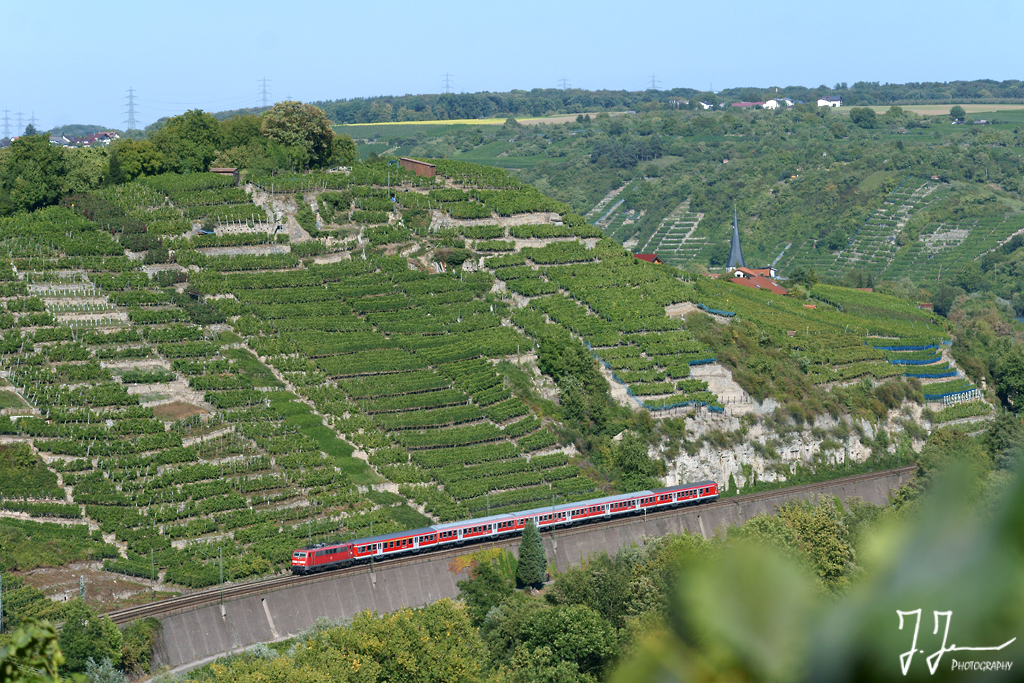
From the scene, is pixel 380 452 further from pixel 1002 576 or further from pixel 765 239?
pixel 765 239

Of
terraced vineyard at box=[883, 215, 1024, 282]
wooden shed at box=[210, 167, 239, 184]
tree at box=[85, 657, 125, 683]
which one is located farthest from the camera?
terraced vineyard at box=[883, 215, 1024, 282]

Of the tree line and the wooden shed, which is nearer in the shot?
the tree line

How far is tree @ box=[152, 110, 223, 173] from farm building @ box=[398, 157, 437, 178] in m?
15.3

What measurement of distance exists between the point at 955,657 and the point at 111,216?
7360cm

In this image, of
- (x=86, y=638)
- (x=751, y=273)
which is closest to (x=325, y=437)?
(x=86, y=638)

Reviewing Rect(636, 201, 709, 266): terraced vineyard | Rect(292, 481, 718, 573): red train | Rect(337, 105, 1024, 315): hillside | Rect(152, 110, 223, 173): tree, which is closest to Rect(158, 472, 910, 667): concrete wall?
Rect(292, 481, 718, 573): red train

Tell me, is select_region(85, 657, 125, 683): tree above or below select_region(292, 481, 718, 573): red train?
below

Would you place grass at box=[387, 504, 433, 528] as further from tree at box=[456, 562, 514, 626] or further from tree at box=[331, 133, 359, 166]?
tree at box=[331, 133, 359, 166]

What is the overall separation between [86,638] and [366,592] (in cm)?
1216

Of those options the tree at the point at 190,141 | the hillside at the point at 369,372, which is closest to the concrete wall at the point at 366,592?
the hillside at the point at 369,372

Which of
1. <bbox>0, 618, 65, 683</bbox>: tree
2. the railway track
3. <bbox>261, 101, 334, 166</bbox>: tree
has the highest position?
<bbox>261, 101, 334, 166</bbox>: tree

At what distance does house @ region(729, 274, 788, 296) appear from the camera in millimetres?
94625

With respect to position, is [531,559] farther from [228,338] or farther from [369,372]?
[228,338]

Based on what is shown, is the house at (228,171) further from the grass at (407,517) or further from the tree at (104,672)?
the tree at (104,672)
